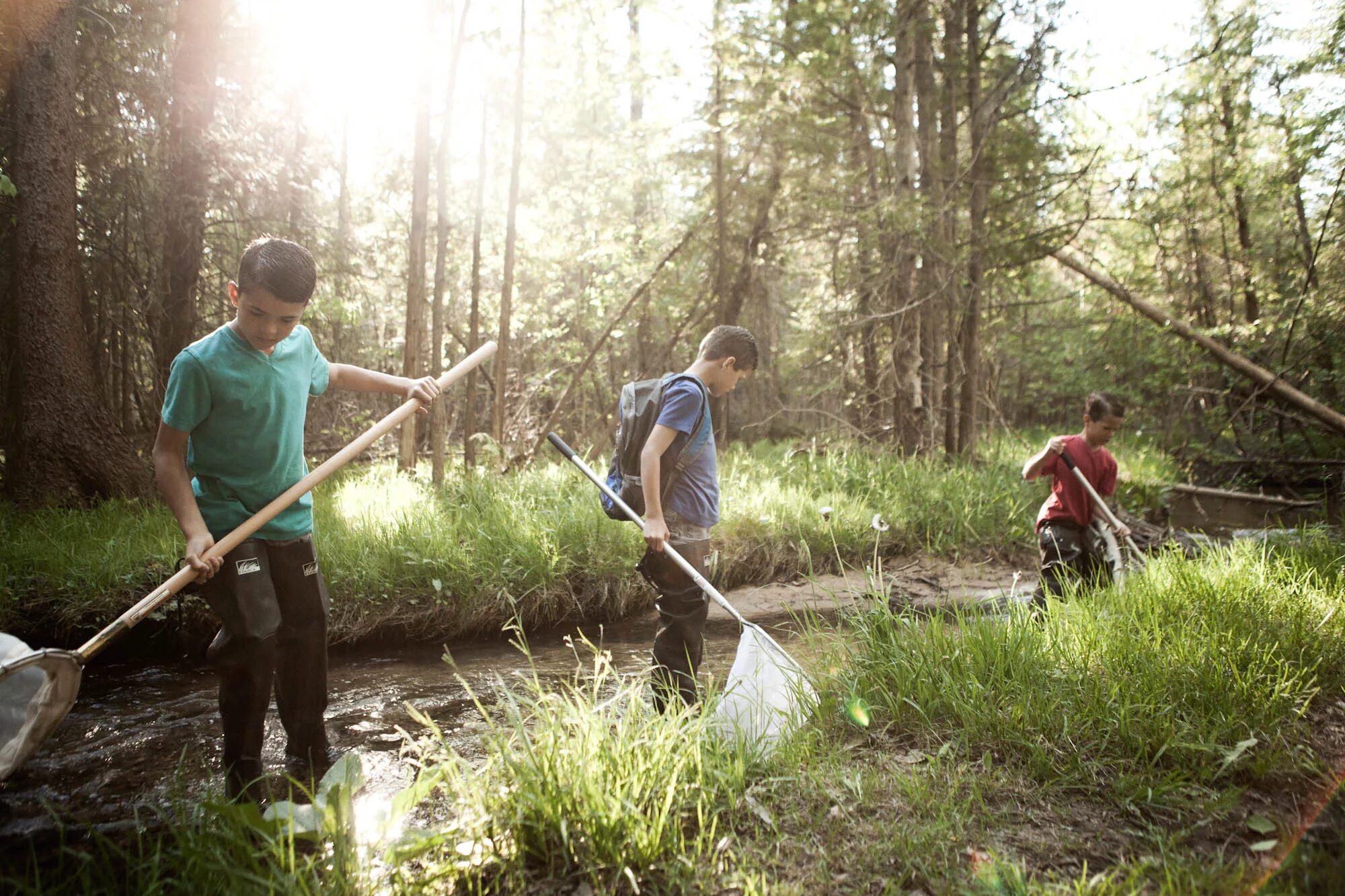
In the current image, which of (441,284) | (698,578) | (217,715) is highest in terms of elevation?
(441,284)

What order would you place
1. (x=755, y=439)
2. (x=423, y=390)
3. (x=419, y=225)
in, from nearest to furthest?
1. (x=423, y=390)
2. (x=419, y=225)
3. (x=755, y=439)

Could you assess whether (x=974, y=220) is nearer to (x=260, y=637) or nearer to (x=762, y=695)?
(x=762, y=695)

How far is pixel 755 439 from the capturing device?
1555cm

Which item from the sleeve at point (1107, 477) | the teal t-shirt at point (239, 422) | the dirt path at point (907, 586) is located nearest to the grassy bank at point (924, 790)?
the teal t-shirt at point (239, 422)

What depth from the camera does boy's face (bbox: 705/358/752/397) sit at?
3.47 metres

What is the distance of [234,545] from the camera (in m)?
2.60

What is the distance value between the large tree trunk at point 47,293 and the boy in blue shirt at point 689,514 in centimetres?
601

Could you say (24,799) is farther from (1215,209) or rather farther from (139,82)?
(1215,209)

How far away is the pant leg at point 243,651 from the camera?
2594 millimetres

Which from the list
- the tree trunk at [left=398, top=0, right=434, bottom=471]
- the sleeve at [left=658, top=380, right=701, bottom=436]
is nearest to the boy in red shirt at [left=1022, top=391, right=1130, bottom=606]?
the sleeve at [left=658, top=380, right=701, bottom=436]

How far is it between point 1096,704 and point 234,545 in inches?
126

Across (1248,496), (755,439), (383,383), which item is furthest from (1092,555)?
(755,439)

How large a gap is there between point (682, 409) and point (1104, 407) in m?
3.15

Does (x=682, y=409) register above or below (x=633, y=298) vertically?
below
